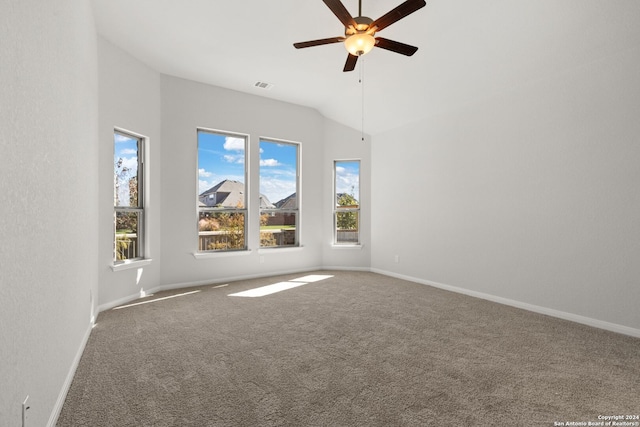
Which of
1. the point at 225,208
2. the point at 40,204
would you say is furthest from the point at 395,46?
the point at 225,208

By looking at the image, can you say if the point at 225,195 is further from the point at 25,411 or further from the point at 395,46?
the point at 25,411

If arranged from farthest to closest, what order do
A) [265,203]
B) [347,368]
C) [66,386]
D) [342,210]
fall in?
[342,210] → [265,203] → [347,368] → [66,386]

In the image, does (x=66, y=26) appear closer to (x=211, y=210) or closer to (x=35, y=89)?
(x=35, y=89)

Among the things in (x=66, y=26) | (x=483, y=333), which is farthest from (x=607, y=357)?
(x=66, y=26)

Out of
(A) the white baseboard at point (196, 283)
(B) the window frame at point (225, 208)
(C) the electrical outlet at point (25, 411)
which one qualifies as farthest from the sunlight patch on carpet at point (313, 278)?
(C) the electrical outlet at point (25, 411)

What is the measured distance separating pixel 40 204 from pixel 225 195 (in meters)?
3.89

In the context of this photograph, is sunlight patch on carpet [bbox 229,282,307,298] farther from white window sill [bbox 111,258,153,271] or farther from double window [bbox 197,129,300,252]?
white window sill [bbox 111,258,153,271]

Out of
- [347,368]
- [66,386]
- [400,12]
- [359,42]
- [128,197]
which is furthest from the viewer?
[128,197]

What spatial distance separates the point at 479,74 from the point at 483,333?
10.0 feet

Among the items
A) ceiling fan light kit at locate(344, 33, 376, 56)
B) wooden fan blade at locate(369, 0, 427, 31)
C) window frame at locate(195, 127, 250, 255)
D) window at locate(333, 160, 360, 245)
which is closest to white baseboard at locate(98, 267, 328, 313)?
window frame at locate(195, 127, 250, 255)

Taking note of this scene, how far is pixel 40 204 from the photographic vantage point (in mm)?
1665

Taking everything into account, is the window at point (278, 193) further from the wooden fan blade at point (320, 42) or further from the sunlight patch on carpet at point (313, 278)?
Answer: the wooden fan blade at point (320, 42)

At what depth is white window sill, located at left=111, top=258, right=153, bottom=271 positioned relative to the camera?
13.2 ft

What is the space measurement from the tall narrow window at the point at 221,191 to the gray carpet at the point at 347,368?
1.70 metres
